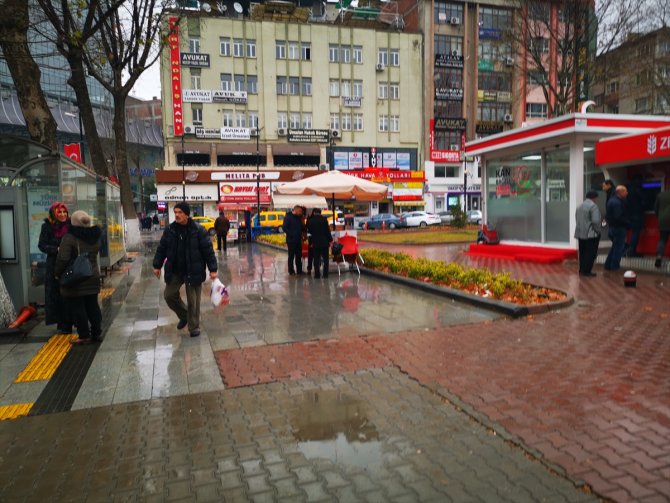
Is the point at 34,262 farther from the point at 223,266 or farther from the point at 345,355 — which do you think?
the point at 223,266

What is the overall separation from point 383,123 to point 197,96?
1784cm

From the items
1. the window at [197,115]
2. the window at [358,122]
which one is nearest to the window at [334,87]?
the window at [358,122]

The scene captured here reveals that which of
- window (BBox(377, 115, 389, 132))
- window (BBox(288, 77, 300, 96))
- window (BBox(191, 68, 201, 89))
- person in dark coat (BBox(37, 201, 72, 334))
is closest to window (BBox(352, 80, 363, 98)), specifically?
window (BBox(377, 115, 389, 132))

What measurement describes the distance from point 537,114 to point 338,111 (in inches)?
841

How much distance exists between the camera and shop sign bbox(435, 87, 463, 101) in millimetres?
51438

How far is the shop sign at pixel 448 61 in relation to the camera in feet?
168

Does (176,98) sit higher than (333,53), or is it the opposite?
(333,53)

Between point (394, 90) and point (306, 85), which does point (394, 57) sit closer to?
point (394, 90)

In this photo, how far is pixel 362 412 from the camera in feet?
13.6

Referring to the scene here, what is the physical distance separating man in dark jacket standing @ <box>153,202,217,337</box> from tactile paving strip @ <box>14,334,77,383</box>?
138 centimetres

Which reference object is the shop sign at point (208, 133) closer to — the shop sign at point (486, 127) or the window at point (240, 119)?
the window at point (240, 119)

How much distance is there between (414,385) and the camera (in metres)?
4.69

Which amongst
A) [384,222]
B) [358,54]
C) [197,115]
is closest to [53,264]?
[384,222]

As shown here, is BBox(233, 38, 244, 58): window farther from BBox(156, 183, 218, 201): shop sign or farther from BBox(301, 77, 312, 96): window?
BBox(156, 183, 218, 201): shop sign
